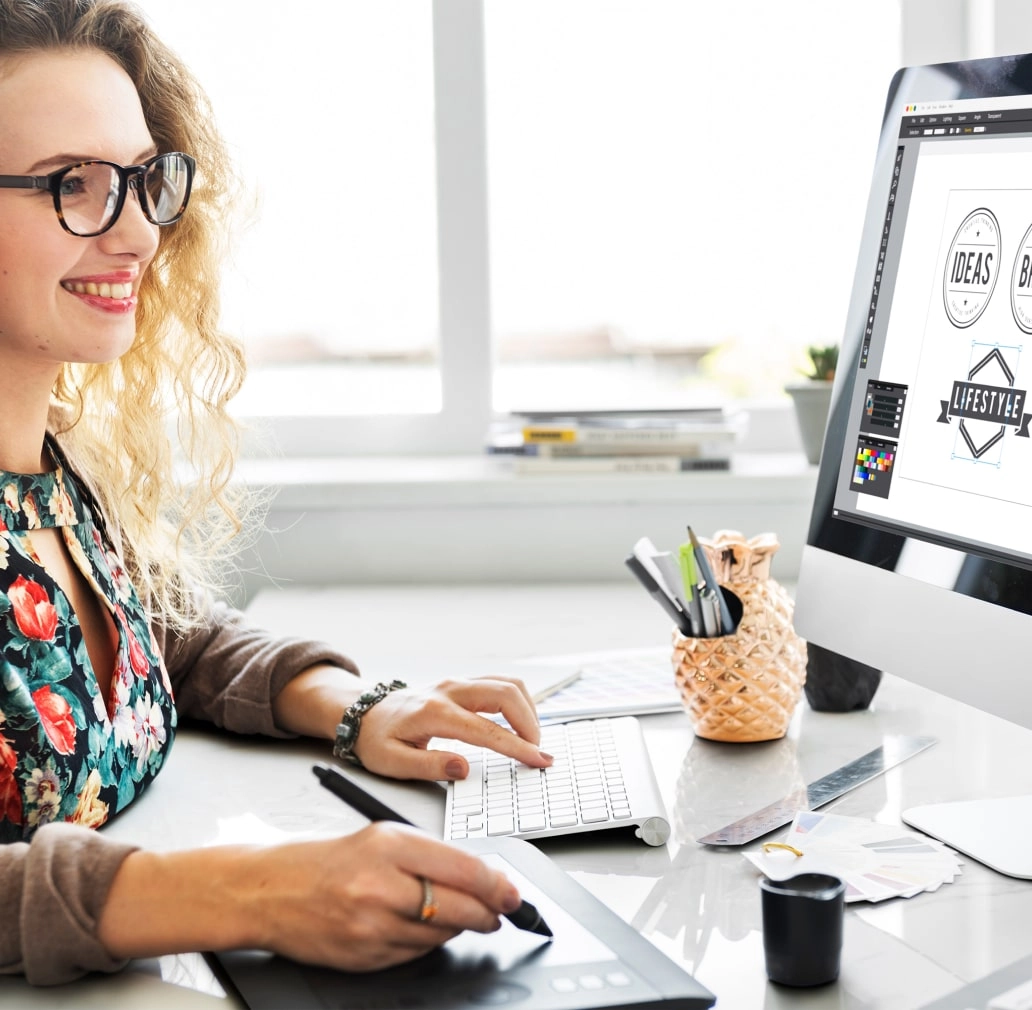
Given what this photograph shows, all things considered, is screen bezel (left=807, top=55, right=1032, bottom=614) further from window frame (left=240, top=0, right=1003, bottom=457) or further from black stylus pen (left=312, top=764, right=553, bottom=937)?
window frame (left=240, top=0, right=1003, bottom=457)

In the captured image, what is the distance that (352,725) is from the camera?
1.11 meters

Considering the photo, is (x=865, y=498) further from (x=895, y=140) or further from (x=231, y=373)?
(x=231, y=373)

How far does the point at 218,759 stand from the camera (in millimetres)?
1138

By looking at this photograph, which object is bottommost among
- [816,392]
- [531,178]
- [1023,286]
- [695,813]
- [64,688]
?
[695,813]

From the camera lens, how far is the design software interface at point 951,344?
2.93 feet

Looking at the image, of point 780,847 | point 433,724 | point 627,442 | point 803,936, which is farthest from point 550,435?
point 803,936

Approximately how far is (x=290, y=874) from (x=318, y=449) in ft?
4.66

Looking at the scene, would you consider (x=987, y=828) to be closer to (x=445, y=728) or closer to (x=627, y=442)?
(x=445, y=728)

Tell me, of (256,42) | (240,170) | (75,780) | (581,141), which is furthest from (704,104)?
(75,780)

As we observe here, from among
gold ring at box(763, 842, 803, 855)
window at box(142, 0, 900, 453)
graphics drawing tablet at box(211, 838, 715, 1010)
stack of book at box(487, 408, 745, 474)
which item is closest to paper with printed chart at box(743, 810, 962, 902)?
gold ring at box(763, 842, 803, 855)

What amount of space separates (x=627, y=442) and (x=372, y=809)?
1125 mm

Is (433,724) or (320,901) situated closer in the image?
(320,901)

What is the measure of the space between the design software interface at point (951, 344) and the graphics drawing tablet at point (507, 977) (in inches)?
15.0

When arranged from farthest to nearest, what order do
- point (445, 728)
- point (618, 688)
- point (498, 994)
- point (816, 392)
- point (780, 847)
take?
point (816, 392) → point (618, 688) → point (445, 728) → point (780, 847) → point (498, 994)
